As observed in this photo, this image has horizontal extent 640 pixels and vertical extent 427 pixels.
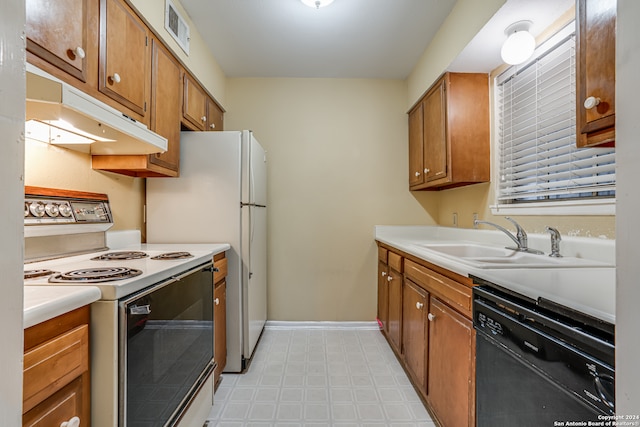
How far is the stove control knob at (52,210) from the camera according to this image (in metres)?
1.33

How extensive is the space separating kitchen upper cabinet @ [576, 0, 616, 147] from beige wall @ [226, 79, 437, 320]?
192cm

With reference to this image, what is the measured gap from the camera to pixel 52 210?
1350 mm

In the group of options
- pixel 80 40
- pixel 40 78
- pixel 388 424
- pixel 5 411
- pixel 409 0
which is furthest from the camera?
pixel 409 0

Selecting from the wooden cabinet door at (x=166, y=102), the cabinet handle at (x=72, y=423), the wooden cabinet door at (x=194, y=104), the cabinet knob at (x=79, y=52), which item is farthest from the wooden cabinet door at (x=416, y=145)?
the cabinet handle at (x=72, y=423)

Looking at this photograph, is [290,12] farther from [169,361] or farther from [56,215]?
[169,361]

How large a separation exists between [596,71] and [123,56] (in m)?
1.98

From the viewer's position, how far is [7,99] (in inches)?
15.0

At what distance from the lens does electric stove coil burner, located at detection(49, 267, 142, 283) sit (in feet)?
3.17

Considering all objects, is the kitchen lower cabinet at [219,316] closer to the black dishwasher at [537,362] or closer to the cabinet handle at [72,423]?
the cabinet handle at [72,423]

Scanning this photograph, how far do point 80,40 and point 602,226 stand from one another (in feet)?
7.68

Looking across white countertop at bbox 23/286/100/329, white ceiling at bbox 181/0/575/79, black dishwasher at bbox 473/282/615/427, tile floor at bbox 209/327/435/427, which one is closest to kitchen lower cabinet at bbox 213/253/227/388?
tile floor at bbox 209/327/435/427

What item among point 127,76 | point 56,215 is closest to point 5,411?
point 56,215

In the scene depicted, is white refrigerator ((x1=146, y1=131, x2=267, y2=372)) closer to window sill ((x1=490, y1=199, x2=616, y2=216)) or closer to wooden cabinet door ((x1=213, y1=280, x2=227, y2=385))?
wooden cabinet door ((x1=213, y1=280, x2=227, y2=385))

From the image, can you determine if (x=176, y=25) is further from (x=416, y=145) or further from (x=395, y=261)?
(x=395, y=261)
